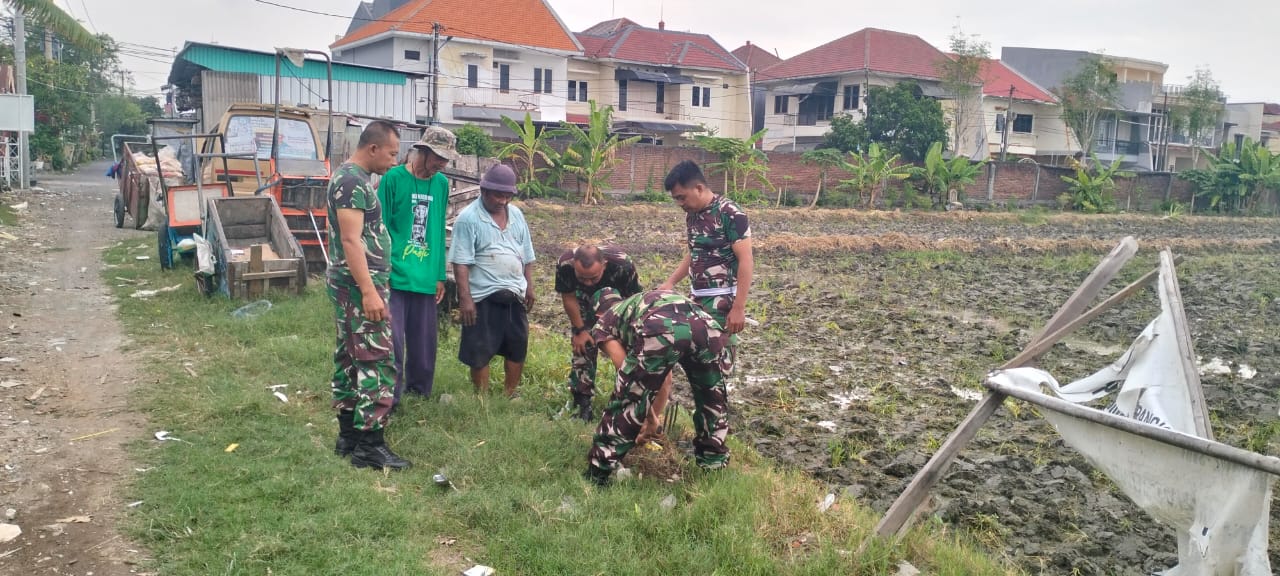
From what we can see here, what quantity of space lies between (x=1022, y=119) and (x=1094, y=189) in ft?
40.3

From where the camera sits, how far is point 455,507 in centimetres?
429

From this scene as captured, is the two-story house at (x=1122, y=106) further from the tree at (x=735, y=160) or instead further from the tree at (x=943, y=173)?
the tree at (x=735, y=160)

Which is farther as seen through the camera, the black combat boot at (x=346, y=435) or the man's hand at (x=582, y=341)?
the man's hand at (x=582, y=341)

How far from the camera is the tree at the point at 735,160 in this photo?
2838cm

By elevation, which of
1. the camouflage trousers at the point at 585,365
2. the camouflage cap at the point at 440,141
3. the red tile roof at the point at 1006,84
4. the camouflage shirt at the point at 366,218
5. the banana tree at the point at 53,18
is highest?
the red tile roof at the point at 1006,84

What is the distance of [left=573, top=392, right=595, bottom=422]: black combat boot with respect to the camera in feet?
18.8

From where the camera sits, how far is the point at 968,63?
1471 inches

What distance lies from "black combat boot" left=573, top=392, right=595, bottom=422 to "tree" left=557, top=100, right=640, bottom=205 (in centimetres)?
2027

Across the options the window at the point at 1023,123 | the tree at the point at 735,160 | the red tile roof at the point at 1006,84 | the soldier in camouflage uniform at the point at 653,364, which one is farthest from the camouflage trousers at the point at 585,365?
the window at the point at 1023,123

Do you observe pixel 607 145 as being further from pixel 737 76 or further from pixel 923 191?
pixel 737 76

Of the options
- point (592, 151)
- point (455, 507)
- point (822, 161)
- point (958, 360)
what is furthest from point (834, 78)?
point (455, 507)

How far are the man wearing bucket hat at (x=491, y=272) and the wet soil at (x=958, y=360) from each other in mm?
1721

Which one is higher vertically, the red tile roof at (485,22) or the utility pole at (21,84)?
the red tile roof at (485,22)

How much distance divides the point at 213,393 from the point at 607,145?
2079 centimetres
